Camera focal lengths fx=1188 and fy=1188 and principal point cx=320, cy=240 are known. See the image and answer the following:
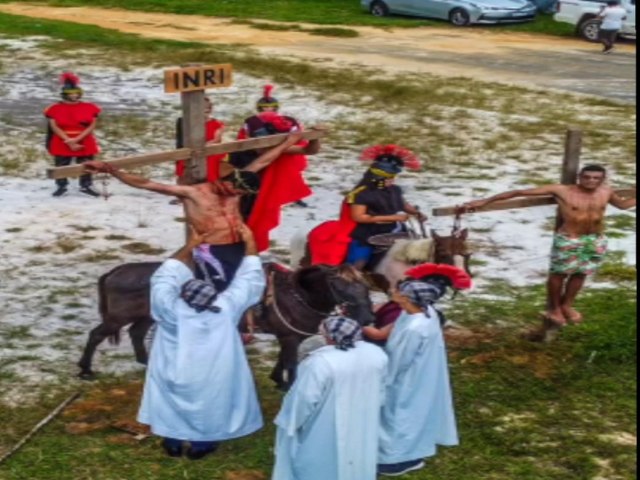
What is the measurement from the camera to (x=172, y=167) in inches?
651

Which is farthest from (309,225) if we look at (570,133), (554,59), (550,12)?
(550,12)

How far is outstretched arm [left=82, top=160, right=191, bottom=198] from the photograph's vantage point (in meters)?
8.88

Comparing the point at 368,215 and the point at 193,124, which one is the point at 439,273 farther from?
the point at 193,124

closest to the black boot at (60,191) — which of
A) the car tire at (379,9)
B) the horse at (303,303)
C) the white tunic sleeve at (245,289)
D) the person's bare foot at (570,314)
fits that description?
the horse at (303,303)

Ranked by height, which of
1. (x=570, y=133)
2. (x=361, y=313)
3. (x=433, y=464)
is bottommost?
(x=433, y=464)

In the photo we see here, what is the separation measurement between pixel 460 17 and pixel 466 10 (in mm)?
354

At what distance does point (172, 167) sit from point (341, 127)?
11.7 feet

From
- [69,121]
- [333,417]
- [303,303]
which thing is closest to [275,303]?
[303,303]

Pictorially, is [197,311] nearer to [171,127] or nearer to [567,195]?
[567,195]

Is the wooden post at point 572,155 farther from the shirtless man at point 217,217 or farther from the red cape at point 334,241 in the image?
the shirtless man at point 217,217

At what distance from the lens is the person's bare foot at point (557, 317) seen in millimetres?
10422

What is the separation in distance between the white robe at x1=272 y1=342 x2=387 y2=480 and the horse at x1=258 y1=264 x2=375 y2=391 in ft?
3.36

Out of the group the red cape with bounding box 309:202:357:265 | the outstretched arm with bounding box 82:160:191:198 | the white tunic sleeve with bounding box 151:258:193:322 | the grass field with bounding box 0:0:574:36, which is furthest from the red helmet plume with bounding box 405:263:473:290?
the grass field with bounding box 0:0:574:36

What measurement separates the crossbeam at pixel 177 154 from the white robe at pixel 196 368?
1159 millimetres
